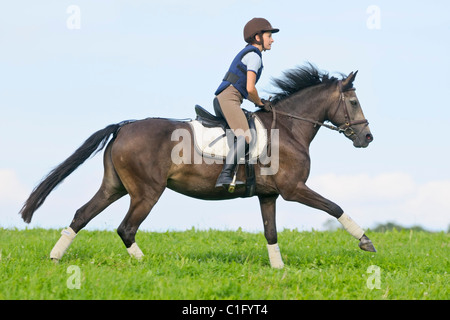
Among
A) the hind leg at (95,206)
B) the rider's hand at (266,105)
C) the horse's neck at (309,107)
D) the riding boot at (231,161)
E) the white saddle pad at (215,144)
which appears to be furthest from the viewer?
the horse's neck at (309,107)

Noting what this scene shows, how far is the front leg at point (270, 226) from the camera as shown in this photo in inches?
332

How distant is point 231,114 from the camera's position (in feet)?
26.9

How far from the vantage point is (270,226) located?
338 inches

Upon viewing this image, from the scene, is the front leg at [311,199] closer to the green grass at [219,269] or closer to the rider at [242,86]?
the green grass at [219,269]

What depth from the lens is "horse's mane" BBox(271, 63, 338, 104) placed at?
905 centimetres

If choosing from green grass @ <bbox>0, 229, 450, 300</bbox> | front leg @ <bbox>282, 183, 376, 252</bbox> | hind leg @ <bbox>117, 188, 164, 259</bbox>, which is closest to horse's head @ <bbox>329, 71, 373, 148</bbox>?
front leg @ <bbox>282, 183, 376, 252</bbox>

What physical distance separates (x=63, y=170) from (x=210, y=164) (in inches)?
97.5

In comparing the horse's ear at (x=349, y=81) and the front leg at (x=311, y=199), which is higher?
the horse's ear at (x=349, y=81)

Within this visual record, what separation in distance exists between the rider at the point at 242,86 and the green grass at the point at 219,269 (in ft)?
5.04

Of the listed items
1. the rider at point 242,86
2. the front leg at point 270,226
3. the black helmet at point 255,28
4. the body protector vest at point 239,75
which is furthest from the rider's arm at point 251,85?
the front leg at point 270,226

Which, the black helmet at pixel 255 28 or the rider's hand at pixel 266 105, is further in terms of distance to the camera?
the rider's hand at pixel 266 105

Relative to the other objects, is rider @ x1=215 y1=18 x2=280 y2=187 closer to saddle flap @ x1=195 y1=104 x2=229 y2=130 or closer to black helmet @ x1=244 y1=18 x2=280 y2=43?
black helmet @ x1=244 y1=18 x2=280 y2=43

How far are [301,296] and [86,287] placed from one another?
2.53 metres
